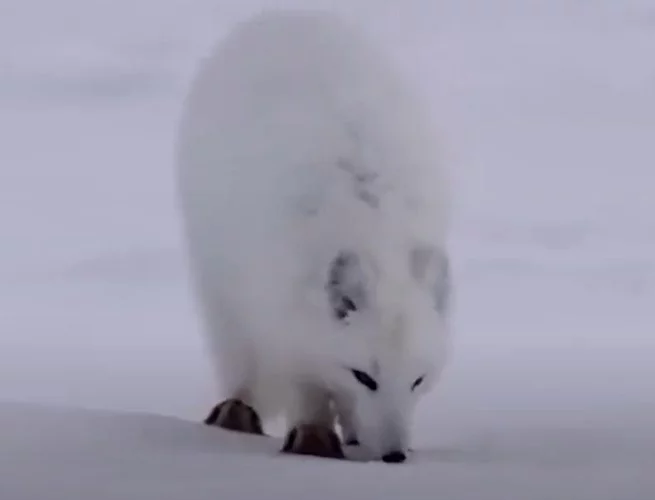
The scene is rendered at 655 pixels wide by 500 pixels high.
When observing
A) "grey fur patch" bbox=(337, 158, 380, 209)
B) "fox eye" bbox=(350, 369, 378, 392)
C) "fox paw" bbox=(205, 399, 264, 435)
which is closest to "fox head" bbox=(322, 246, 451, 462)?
"fox eye" bbox=(350, 369, 378, 392)

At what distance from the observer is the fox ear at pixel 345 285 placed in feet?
9.73

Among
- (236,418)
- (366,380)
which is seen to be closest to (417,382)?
(366,380)

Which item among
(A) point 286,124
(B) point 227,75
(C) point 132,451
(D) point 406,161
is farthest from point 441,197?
(C) point 132,451

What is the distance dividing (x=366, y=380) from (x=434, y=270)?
1.19ft

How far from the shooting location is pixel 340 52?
11.7 feet

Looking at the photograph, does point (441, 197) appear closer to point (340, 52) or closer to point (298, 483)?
point (340, 52)

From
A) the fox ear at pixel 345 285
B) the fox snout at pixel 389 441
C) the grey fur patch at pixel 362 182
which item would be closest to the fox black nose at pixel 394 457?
the fox snout at pixel 389 441

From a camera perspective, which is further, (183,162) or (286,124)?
(183,162)

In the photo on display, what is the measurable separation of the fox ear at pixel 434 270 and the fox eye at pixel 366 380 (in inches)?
11.6

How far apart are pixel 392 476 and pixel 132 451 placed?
24.0 inches

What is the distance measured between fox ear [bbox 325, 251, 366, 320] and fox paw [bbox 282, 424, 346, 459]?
0.99 feet

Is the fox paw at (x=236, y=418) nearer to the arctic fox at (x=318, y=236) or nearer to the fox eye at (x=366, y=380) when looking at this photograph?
the arctic fox at (x=318, y=236)

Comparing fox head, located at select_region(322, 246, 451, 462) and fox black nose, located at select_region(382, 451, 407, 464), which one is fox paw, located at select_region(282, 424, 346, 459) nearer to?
fox head, located at select_region(322, 246, 451, 462)

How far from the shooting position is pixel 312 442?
9.78ft
